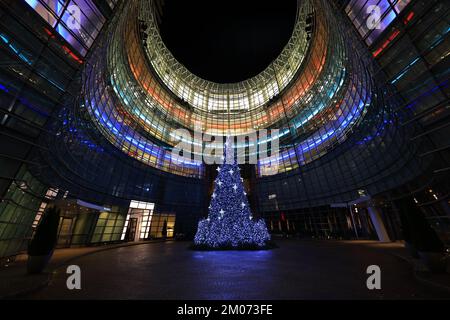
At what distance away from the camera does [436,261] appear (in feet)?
19.9

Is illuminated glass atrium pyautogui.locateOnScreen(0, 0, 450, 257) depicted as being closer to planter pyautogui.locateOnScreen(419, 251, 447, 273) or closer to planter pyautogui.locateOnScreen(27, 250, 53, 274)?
planter pyautogui.locateOnScreen(419, 251, 447, 273)

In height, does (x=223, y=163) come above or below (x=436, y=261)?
above

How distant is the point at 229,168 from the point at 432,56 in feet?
49.1

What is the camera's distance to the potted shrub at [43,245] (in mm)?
6949

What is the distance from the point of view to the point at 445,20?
8.98 metres

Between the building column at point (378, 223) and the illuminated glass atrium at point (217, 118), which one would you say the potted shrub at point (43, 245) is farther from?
the building column at point (378, 223)

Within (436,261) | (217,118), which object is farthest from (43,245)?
(217,118)

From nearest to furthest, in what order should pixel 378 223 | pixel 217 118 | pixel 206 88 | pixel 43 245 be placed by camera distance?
pixel 43 245, pixel 378 223, pixel 217 118, pixel 206 88

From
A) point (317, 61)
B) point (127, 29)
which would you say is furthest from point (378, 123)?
point (127, 29)

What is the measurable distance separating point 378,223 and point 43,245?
2666cm

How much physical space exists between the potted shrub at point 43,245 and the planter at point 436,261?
14.2 meters

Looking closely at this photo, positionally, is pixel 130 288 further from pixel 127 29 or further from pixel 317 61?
pixel 317 61

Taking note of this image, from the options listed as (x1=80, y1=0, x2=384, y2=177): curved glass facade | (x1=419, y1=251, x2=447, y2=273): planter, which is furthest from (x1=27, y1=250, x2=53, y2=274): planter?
(x1=80, y1=0, x2=384, y2=177): curved glass facade

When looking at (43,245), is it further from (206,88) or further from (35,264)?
(206,88)
